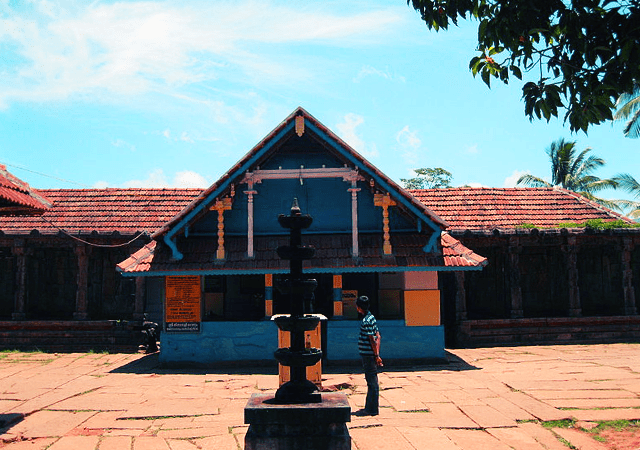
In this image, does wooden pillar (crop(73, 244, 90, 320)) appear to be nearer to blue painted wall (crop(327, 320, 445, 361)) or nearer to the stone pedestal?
blue painted wall (crop(327, 320, 445, 361))

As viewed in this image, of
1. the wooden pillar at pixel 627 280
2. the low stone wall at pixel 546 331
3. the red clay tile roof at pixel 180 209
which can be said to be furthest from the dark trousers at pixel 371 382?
the wooden pillar at pixel 627 280

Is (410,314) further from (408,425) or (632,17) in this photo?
(632,17)

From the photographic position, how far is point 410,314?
479 inches

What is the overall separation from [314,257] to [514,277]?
659 centimetres

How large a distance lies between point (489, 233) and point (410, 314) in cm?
433

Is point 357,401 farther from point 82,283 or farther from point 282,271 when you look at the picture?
point 82,283

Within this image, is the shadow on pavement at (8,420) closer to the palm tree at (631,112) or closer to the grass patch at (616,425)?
the grass patch at (616,425)

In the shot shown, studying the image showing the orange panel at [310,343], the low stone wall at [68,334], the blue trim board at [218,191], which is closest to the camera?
the orange panel at [310,343]

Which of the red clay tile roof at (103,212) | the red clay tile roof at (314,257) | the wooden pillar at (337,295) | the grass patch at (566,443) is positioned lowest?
Answer: the grass patch at (566,443)

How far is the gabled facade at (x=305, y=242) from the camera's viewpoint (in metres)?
12.0

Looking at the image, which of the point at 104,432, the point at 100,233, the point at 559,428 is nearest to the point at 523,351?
the point at 559,428

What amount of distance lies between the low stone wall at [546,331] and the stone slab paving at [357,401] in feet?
5.91

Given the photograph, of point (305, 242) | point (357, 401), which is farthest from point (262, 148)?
point (357, 401)

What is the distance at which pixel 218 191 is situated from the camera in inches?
480
